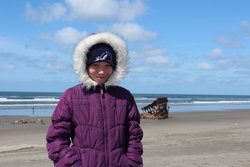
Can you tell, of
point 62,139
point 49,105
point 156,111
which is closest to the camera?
point 62,139

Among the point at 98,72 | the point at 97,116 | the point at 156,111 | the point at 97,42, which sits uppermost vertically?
the point at 97,42

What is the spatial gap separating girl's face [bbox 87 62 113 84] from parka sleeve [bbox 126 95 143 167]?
0.91 ft

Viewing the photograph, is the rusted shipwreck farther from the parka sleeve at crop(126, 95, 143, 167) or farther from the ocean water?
the parka sleeve at crop(126, 95, 143, 167)

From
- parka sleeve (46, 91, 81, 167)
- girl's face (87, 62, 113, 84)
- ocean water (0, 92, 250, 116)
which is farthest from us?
ocean water (0, 92, 250, 116)

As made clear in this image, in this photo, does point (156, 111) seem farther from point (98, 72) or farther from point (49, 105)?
point (49, 105)

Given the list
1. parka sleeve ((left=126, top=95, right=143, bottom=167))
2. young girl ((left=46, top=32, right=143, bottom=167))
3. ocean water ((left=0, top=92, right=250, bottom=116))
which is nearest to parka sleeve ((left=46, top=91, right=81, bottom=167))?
young girl ((left=46, top=32, right=143, bottom=167))

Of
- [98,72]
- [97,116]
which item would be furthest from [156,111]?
[97,116]

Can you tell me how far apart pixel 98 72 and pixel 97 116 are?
0.36 meters

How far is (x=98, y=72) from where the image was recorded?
2818mm

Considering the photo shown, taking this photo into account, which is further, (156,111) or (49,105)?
(49,105)

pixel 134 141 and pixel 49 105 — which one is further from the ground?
pixel 49 105

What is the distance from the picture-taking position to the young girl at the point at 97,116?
8.51 ft

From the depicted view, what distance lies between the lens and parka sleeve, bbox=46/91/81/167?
8.33 ft

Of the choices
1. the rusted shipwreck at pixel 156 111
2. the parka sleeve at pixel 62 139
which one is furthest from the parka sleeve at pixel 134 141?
the rusted shipwreck at pixel 156 111
